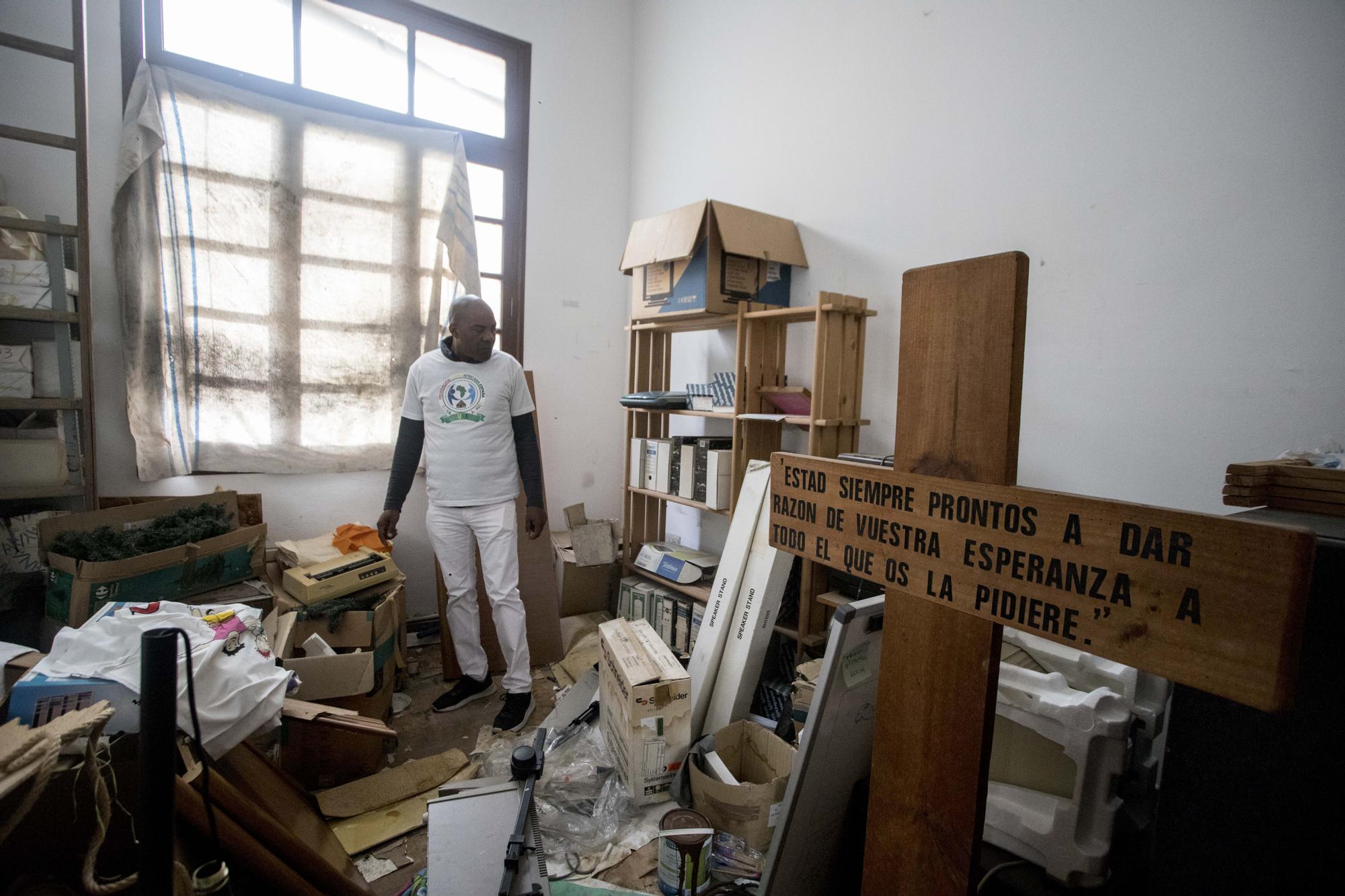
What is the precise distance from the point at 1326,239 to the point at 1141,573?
1.49m

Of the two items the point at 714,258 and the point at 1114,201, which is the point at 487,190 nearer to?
the point at 714,258

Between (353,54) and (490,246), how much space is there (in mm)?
1012

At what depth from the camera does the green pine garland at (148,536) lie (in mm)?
1861

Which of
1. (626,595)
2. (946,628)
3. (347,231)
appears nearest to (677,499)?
(626,595)

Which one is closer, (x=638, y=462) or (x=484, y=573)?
(x=484, y=573)

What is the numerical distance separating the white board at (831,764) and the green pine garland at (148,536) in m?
2.04

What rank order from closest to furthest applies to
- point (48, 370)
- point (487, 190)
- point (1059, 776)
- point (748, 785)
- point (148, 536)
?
1. point (1059, 776)
2. point (748, 785)
3. point (148, 536)
4. point (48, 370)
5. point (487, 190)

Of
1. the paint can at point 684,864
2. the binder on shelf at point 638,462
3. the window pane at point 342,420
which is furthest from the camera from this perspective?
the binder on shelf at point 638,462

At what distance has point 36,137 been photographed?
2.02m

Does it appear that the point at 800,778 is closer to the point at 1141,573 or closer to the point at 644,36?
the point at 1141,573

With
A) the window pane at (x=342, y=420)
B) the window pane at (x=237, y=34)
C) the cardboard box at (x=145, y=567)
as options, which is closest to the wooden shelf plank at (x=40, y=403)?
the cardboard box at (x=145, y=567)

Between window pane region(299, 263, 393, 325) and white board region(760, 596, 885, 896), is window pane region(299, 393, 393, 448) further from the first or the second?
white board region(760, 596, 885, 896)

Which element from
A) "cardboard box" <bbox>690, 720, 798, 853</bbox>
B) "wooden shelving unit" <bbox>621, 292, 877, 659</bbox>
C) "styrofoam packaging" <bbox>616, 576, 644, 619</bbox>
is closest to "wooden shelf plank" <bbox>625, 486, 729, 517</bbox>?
"wooden shelving unit" <bbox>621, 292, 877, 659</bbox>

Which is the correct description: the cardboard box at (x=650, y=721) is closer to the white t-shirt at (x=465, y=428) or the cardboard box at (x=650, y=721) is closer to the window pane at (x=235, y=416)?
the white t-shirt at (x=465, y=428)
